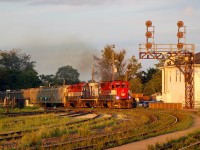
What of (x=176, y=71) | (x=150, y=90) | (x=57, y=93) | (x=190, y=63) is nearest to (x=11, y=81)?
(x=150, y=90)

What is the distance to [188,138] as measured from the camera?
67.0 ft

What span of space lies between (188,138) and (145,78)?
84211mm

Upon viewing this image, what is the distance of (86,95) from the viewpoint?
186 feet

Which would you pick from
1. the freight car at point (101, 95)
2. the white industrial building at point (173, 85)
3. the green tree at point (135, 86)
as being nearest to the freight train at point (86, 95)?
the freight car at point (101, 95)

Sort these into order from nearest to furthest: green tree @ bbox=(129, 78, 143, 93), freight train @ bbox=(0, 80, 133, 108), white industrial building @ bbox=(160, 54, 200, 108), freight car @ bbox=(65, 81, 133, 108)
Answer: freight car @ bbox=(65, 81, 133, 108) < freight train @ bbox=(0, 80, 133, 108) < white industrial building @ bbox=(160, 54, 200, 108) < green tree @ bbox=(129, 78, 143, 93)

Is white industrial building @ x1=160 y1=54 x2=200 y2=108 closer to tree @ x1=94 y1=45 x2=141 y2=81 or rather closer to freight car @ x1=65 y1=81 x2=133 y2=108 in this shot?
freight car @ x1=65 y1=81 x2=133 y2=108

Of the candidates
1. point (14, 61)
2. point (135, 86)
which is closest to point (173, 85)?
point (135, 86)

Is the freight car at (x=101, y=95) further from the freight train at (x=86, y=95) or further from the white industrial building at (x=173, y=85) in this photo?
the white industrial building at (x=173, y=85)

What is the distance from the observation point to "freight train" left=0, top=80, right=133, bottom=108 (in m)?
51.5

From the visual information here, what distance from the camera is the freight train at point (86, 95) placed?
51469 mm

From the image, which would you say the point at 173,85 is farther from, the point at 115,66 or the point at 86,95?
the point at 115,66

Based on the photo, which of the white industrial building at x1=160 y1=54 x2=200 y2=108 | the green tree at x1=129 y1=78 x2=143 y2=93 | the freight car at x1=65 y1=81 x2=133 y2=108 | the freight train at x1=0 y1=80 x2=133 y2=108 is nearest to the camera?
the freight car at x1=65 y1=81 x2=133 y2=108

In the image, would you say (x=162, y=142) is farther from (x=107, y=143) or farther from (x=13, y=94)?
(x=13, y=94)

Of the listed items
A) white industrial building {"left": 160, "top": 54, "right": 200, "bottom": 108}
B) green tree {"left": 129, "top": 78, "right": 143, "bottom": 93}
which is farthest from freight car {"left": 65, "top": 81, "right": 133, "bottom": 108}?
green tree {"left": 129, "top": 78, "right": 143, "bottom": 93}
